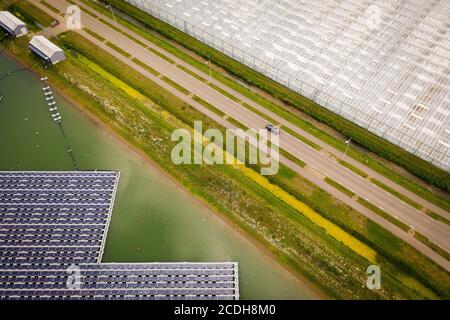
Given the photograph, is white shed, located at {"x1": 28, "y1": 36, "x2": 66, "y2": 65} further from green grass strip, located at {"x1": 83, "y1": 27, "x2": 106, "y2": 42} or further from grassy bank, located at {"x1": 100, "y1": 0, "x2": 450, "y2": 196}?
grassy bank, located at {"x1": 100, "y1": 0, "x2": 450, "y2": 196}

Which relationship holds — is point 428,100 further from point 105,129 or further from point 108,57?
point 108,57

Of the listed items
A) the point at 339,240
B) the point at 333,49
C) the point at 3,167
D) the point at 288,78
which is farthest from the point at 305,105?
the point at 3,167

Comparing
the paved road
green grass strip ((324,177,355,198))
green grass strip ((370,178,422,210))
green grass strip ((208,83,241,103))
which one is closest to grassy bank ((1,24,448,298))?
the paved road

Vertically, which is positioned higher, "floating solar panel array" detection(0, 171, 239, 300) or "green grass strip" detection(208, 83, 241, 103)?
"green grass strip" detection(208, 83, 241, 103)

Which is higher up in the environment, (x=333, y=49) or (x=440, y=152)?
(x=333, y=49)

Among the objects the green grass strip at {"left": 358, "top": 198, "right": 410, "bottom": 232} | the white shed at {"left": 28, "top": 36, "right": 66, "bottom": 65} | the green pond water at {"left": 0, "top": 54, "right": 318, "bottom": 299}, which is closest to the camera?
the green pond water at {"left": 0, "top": 54, "right": 318, "bottom": 299}

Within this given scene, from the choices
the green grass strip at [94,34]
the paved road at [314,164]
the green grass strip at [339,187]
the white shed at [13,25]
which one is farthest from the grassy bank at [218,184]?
the green grass strip at [339,187]
